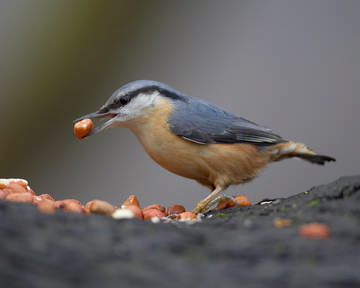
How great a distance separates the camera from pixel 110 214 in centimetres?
138

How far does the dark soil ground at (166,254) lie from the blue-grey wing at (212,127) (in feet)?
2.84

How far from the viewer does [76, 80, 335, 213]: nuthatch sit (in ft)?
6.24

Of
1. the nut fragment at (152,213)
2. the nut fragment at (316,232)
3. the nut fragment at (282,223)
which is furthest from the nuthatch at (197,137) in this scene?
the nut fragment at (316,232)

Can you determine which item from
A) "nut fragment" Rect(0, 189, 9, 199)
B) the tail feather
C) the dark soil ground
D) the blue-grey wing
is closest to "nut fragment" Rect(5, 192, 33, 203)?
"nut fragment" Rect(0, 189, 9, 199)

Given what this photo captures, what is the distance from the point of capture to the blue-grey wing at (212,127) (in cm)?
191

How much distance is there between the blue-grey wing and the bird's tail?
3 cm

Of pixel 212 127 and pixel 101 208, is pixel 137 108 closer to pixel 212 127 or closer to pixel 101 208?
pixel 212 127

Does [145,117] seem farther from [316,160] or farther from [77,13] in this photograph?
[77,13]

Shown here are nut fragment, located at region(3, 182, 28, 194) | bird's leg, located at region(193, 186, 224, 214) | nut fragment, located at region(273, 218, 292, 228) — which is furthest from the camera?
bird's leg, located at region(193, 186, 224, 214)

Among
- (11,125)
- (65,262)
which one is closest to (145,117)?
(65,262)

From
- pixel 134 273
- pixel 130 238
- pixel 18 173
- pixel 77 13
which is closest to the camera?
pixel 134 273

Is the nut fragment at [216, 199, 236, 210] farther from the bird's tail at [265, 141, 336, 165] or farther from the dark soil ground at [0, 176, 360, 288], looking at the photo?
the dark soil ground at [0, 176, 360, 288]

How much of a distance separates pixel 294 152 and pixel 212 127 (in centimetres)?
45

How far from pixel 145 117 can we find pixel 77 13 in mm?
2046
